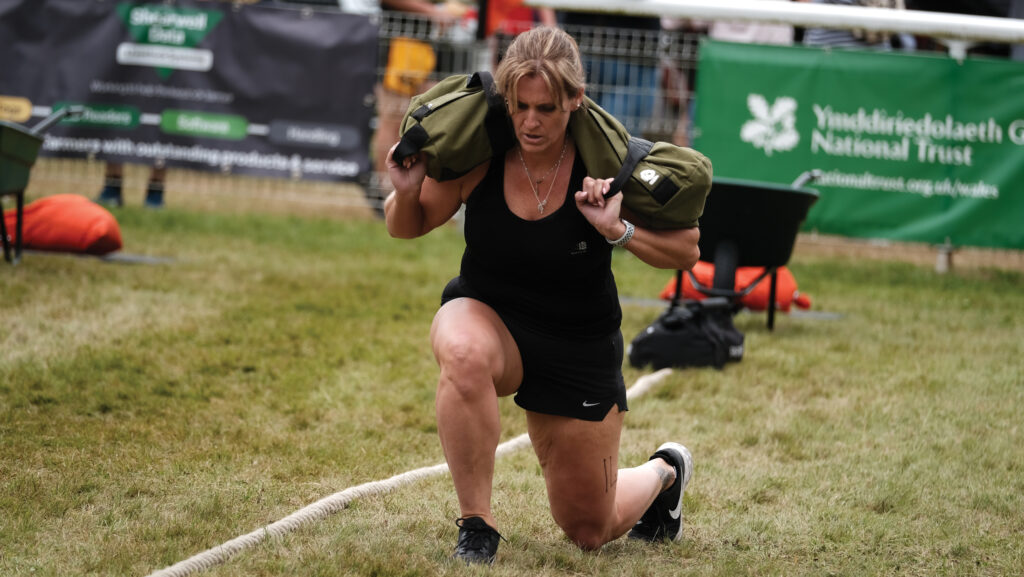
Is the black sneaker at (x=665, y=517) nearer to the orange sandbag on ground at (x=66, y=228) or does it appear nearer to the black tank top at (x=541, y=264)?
the black tank top at (x=541, y=264)

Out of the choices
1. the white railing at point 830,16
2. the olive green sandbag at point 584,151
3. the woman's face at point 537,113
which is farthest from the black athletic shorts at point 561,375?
the white railing at point 830,16

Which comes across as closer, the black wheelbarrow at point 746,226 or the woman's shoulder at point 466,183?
the woman's shoulder at point 466,183

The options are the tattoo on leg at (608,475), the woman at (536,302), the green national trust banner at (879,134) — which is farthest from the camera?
the green national trust banner at (879,134)

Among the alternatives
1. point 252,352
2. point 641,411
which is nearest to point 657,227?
point 641,411

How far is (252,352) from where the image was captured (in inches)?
237

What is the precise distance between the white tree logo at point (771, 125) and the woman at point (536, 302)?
6.60 m

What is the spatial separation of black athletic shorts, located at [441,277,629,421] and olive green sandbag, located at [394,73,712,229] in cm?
43

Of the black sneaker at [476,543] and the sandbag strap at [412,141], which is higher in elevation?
the sandbag strap at [412,141]

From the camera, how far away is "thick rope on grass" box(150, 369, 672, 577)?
3.17 m

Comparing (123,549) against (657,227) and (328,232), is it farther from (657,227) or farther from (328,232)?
(328,232)

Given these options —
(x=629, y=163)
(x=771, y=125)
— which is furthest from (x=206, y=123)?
(x=629, y=163)

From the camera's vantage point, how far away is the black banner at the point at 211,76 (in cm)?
1005

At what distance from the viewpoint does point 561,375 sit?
3.31 m

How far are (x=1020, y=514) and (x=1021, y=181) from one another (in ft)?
20.1
